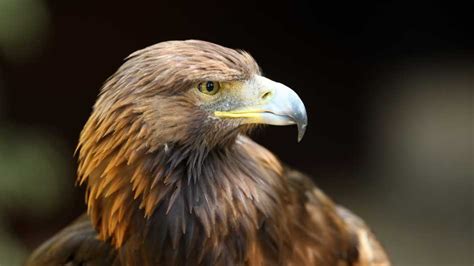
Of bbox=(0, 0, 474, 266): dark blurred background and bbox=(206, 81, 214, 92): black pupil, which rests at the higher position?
bbox=(206, 81, 214, 92): black pupil

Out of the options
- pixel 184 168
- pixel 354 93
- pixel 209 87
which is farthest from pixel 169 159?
pixel 354 93

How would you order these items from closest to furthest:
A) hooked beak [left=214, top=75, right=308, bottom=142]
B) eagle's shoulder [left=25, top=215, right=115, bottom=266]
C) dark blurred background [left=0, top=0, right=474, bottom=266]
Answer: hooked beak [left=214, top=75, right=308, bottom=142] → eagle's shoulder [left=25, top=215, right=115, bottom=266] → dark blurred background [left=0, top=0, right=474, bottom=266]

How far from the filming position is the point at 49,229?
5.78m

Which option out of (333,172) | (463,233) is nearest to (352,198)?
(333,172)

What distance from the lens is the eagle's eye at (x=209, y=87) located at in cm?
267

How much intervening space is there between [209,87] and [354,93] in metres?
3.93

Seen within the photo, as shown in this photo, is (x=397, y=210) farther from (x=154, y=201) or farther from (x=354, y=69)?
(x=154, y=201)

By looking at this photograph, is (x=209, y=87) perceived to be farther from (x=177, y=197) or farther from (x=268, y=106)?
(x=177, y=197)

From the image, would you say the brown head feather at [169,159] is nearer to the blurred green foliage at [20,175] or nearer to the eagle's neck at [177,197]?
the eagle's neck at [177,197]

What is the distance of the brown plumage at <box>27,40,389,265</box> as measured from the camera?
8.76 feet

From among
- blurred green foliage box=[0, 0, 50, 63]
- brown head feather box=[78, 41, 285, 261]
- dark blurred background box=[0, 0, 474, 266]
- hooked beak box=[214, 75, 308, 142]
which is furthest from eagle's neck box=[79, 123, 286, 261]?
dark blurred background box=[0, 0, 474, 266]

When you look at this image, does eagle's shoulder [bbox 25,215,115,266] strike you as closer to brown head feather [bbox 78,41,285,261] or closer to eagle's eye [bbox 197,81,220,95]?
brown head feather [bbox 78,41,285,261]

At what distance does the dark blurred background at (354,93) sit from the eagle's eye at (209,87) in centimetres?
301

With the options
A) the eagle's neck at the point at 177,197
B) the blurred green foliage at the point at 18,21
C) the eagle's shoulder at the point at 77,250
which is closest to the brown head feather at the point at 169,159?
the eagle's neck at the point at 177,197
